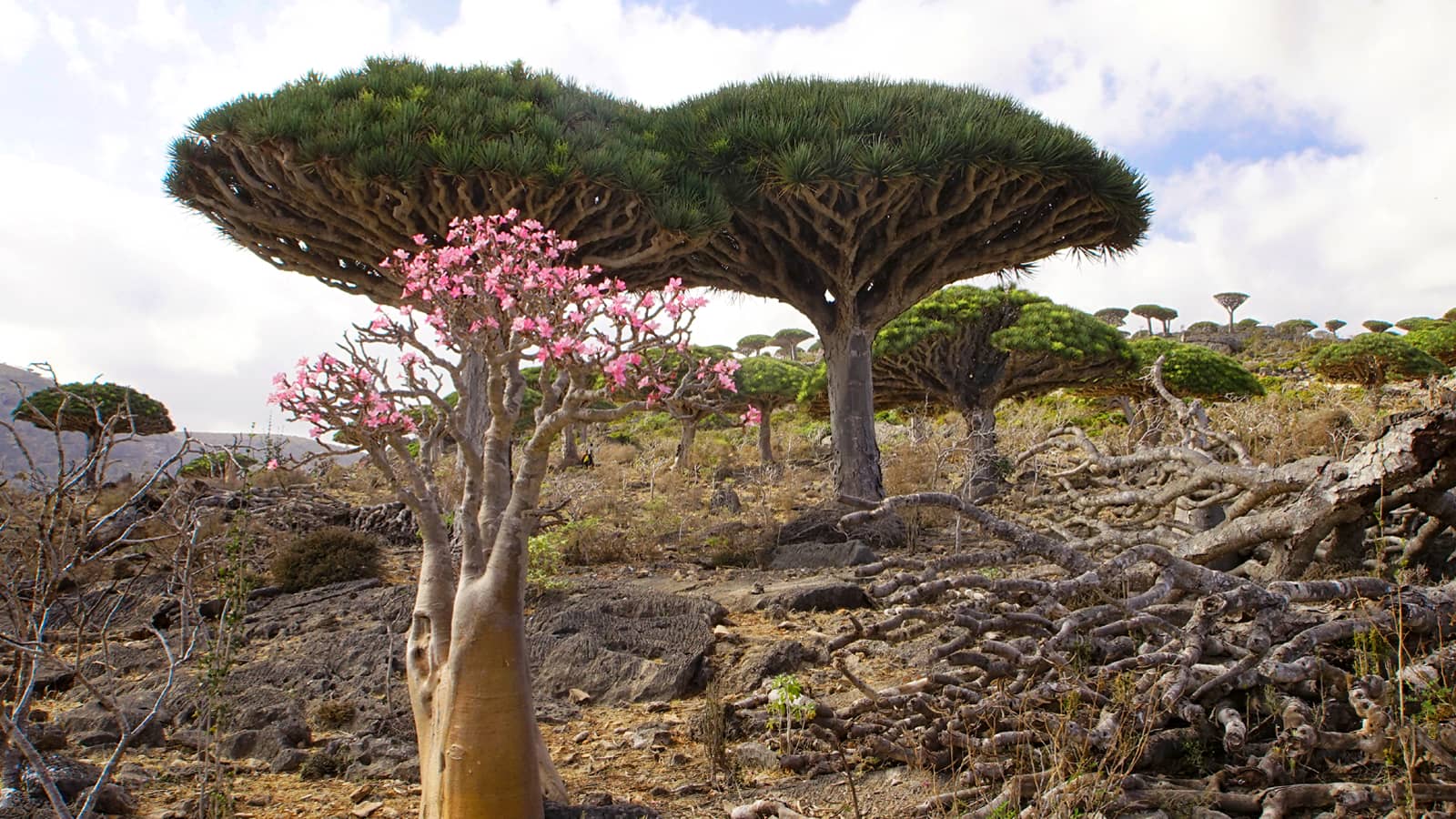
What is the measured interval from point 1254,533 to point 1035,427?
29.9 feet

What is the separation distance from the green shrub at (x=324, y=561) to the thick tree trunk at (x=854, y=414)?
5013 mm

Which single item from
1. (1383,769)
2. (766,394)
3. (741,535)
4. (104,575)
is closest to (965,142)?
(741,535)

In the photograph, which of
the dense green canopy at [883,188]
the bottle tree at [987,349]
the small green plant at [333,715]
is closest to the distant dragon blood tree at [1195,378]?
the bottle tree at [987,349]

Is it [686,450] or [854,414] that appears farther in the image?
[686,450]

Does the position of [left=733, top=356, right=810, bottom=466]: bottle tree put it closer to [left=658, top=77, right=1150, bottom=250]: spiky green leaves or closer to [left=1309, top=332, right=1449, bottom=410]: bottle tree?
[left=658, top=77, right=1150, bottom=250]: spiky green leaves

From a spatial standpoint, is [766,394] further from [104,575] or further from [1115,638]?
[1115,638]

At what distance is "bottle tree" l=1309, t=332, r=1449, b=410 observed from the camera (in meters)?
18.5

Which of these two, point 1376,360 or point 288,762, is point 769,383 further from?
point 288,762

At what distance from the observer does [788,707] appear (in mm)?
3275

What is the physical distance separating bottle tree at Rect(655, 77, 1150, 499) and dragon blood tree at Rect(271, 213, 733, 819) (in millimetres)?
5871

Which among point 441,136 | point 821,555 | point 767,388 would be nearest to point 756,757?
point 821,555

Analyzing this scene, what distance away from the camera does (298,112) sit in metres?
7.75

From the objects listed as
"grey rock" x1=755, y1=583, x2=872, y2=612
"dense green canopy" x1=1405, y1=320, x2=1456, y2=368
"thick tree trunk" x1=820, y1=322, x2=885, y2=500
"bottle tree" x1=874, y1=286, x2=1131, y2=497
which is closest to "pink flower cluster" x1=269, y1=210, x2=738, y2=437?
"grey rock" x1=755, y1=583, x2=872, y2=612

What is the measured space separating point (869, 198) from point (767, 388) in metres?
11.8
